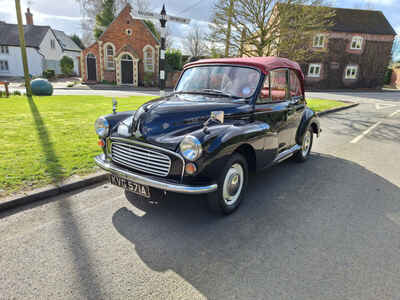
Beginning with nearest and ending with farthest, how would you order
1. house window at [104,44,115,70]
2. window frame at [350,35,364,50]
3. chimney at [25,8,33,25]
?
house window at [104,44,115,70]
window frame at [350,35,364,50]
chimney at [25,8,33,25]

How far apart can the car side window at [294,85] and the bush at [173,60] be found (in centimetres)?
2737

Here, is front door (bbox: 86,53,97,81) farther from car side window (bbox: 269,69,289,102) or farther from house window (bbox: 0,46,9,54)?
car side window (bbox: 269,69,289,102)

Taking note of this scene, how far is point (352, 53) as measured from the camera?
111 ft

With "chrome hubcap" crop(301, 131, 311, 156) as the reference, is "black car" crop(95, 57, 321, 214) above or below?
above

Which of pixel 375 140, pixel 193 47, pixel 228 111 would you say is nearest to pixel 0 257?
pixel 228 111

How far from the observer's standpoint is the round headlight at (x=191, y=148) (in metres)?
2.81

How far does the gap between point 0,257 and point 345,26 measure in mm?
39834

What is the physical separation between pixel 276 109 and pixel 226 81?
914 mm

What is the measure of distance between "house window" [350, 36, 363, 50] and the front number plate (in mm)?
38363

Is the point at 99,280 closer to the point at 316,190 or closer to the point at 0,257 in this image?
the point at 0,257

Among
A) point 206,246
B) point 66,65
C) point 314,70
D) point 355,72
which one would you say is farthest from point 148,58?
point 206,246

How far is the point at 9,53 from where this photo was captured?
4031 centimetres

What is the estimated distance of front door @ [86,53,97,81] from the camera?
3095 centimetres

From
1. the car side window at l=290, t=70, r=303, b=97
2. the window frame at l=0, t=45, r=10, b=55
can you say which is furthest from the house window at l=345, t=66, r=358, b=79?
the window frame at l=0, t=45, r=10, b=55
